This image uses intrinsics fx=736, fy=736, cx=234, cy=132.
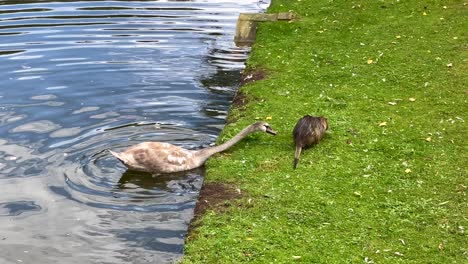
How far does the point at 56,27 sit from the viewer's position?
61.5ft

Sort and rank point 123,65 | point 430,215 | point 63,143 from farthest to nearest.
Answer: point 123,65, point 63,143, point 430,215

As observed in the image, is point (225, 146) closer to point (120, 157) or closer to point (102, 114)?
point (120, 157)

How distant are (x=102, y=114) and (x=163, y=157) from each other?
2729 mm

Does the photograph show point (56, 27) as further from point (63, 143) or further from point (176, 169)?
point (176, 169)

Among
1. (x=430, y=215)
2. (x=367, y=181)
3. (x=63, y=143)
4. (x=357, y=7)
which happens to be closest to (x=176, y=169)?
(x=63, y=143)

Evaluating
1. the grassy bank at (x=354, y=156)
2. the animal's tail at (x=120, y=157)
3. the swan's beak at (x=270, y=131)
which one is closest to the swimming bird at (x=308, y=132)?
the grassy bank at (x=354, y=156)

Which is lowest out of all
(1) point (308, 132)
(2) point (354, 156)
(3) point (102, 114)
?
(3) point (102, 114)

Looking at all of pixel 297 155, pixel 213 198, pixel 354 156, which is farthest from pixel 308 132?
pixel 213 198

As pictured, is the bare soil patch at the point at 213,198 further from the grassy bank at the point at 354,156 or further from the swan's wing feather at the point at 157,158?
the swan's wing feather at the point at 157,158

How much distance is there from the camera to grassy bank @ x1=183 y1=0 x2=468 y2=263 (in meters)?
7.75

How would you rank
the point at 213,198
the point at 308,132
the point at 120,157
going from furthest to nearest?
the point at 120,157, the point at 308,132, the point at 213,198

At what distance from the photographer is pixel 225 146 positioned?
35.0 ft

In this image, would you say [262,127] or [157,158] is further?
[262,127]

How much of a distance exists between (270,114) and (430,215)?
4.14 metres
